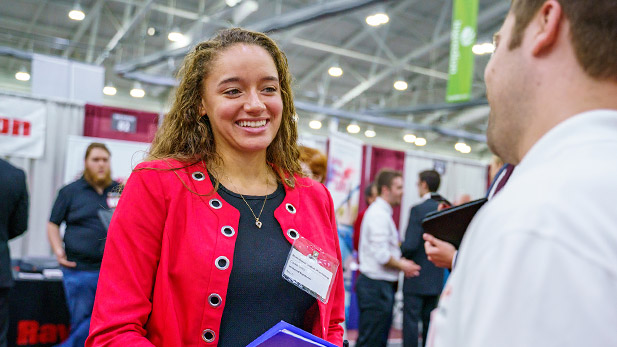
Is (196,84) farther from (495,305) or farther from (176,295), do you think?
(495,305)

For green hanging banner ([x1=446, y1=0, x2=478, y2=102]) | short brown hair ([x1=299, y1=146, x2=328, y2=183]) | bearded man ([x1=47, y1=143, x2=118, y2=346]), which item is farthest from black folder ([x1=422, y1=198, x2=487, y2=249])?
green hanging banner ([x1=446, y1=0, x2=478, y2=102])

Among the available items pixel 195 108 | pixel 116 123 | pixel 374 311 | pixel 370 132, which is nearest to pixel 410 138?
pixel 370 132

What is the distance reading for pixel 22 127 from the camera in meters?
5.17

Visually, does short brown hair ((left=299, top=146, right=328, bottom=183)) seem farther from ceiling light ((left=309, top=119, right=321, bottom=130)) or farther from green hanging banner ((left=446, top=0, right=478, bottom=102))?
ceiling light ((left=309, top=119, right=321, bottom=130))

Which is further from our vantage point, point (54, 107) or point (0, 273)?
point (54, 107)

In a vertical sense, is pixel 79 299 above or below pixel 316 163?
below

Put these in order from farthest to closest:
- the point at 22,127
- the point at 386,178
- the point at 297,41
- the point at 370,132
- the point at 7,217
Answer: the point at 370,132
the point at 297,41
the point at 22,127
the point at 386,178
the point at 7,217

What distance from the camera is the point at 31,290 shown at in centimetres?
374

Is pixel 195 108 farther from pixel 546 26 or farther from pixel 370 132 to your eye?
pixel 370 132

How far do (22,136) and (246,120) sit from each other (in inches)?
185

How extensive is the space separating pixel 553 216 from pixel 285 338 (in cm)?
71

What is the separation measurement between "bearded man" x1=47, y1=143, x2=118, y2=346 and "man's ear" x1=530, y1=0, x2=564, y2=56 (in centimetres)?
321

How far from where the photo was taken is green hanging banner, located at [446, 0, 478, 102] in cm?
562

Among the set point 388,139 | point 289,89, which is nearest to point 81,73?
point 289,89
